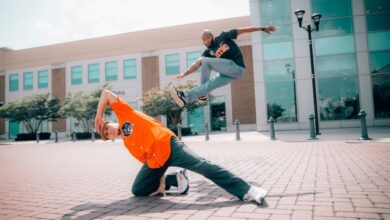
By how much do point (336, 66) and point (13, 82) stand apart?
3821cm

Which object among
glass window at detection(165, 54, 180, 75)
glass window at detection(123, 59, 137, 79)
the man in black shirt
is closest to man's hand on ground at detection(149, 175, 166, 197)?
the man in black shirt

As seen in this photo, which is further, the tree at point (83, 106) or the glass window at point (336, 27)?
the tree at point (83, 106)

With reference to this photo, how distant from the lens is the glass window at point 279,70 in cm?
1842

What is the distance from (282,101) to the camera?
18.4 meters

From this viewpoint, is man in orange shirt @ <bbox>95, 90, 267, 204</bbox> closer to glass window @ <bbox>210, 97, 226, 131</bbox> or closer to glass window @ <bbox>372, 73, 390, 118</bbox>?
glass window @ <bbox>372, 73, 390, 118</bbox>

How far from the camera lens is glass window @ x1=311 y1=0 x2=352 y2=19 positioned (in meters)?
18.1

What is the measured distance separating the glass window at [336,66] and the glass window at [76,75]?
2631cm

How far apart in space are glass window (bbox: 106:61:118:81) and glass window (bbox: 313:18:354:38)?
21.3m

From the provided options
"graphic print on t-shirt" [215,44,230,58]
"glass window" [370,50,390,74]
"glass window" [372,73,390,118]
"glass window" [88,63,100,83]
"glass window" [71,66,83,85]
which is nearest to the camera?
"graphic print on t-shirt" [215,44,230,58]

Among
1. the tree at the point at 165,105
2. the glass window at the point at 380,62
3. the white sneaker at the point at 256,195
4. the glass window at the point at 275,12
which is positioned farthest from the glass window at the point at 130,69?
the white sneaker at the point at 256,195

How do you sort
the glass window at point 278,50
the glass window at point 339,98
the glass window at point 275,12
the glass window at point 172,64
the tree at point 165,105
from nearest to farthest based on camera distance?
→ the glass window at point 339,98, the glass window at point 278,50, the glass window at point 275,12, the tree at point 165,105, the glass window at point 172,64

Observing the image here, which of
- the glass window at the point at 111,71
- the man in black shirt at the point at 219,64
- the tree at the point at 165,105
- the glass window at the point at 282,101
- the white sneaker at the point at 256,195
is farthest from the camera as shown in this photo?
the glass window at the point at 111,71

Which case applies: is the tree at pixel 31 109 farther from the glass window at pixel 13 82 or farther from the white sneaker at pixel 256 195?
the white sneaker at pixel 256 195

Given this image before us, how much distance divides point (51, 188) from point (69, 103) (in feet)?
76.1
